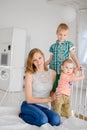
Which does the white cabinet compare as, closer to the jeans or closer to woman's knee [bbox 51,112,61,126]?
the jeans

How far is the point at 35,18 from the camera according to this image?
18.9 feet

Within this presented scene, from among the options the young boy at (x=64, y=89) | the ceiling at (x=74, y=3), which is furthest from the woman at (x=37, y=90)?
the ceiling at (x=74, y=3)

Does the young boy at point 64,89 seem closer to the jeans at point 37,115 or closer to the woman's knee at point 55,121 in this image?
the jeans at point 37,115

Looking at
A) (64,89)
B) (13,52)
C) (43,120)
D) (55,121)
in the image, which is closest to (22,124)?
(43,120)

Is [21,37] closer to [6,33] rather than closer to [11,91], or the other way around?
[6,33]

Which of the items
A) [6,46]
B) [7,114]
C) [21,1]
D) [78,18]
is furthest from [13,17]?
[7,114]

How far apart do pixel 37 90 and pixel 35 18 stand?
12.4 ft

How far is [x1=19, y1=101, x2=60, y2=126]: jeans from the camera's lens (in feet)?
6.21

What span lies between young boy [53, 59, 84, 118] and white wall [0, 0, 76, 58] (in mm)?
3240

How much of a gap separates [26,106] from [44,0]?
4137 millimetres

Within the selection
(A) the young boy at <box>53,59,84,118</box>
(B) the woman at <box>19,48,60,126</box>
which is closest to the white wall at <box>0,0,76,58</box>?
(A) the young boy at <box>53,59,84,118</box>

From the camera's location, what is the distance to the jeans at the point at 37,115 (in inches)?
74.5

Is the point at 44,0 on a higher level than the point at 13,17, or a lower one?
higher

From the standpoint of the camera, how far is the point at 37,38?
5793mm
